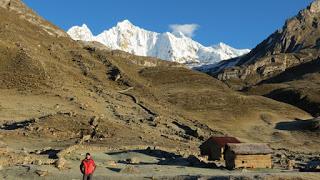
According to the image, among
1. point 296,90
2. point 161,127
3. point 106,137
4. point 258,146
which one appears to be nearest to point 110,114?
point 161,127

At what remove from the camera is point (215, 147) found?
66875mm

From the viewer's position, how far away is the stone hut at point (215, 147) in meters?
65.8

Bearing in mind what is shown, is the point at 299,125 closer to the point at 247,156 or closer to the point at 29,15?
the point at 247,156

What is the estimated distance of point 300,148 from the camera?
96.9 metres

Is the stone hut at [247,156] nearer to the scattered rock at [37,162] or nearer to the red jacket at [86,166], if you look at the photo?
the scattered rock at [37,162]

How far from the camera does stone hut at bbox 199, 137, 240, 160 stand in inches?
2591

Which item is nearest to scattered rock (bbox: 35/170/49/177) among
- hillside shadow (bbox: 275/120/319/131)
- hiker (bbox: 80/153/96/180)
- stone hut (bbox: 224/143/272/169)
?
hiker (bbox: 80/153/96/180)

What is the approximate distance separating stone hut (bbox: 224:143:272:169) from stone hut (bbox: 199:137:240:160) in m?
7.09

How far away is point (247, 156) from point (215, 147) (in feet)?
32.6

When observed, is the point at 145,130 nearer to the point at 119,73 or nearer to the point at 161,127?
the point at 161,127

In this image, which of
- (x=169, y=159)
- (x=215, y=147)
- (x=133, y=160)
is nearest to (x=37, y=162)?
(x=133, y=160)

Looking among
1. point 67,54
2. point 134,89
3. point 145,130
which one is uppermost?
point 67,54

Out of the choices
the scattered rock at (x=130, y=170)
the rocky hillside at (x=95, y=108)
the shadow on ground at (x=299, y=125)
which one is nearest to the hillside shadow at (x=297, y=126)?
the shadow on ground at (x=299, y=125)

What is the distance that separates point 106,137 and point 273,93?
12414 cm
